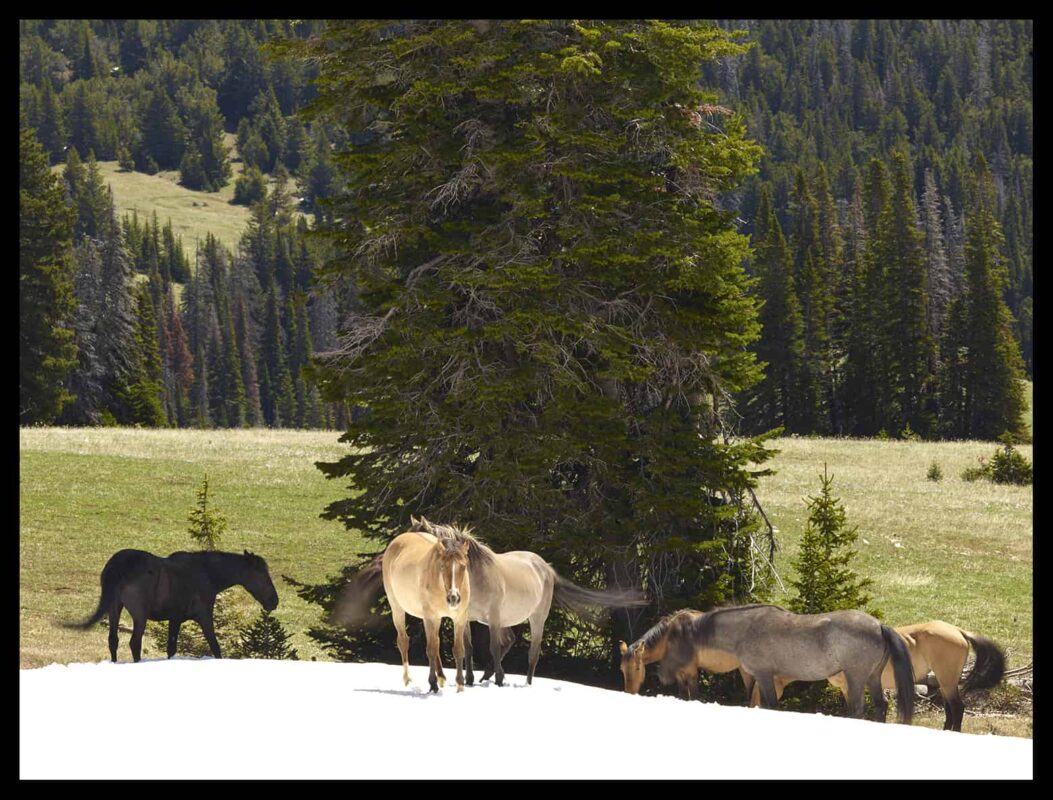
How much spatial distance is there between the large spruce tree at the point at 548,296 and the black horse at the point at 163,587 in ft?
18.7

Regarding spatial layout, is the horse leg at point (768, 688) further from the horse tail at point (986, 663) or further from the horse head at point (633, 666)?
the horse tail at point (986, 663)

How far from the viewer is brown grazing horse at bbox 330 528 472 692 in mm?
9914

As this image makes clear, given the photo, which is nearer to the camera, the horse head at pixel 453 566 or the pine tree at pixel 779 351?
the horse head at pixel 453 566

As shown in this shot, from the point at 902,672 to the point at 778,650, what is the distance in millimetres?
1138

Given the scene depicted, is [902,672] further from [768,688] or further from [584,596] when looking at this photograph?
[584,596]

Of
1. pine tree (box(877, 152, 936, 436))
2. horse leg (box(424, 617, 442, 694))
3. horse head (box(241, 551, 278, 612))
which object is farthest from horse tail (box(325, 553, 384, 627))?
pine tree (box(877, 152, 936, 436))

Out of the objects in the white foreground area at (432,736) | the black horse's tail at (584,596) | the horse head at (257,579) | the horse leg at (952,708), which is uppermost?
the horse head at (257,579)

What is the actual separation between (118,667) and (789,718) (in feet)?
20.0

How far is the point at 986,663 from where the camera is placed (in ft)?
42.7

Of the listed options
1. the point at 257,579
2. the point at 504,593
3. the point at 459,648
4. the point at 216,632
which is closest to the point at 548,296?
the point at 257,579

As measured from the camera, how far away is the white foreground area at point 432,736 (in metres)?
8.31

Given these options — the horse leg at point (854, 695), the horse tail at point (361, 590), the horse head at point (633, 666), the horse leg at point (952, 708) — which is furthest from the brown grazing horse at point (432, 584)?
the horse leg at point (952, 708)

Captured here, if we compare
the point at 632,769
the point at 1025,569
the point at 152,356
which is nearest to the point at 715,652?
the point at 632,769

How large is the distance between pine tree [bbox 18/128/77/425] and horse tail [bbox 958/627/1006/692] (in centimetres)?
5620
